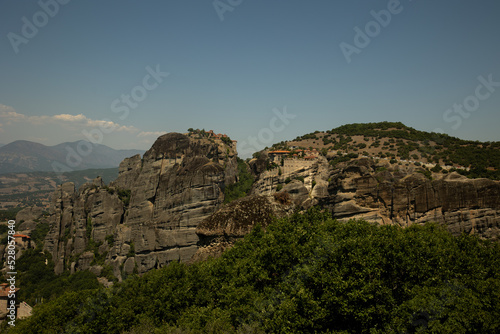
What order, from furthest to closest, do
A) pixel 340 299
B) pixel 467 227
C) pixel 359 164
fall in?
pixel 359 164
pixel 467 227
pixel 340 299

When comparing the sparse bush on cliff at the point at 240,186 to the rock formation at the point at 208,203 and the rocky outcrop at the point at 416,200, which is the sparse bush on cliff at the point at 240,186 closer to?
the rock formation at the point at 208,203

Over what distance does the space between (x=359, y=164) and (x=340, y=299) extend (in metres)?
31.1

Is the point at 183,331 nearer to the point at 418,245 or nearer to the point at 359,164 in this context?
the point at 418,245

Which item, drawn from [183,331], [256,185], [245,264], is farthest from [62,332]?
[256,185]

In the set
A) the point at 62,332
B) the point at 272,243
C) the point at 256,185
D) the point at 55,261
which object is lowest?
the point at 55,261

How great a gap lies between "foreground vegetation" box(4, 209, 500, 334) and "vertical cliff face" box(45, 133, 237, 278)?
40233mm

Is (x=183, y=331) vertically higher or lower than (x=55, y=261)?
higher

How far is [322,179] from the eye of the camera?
59000mm

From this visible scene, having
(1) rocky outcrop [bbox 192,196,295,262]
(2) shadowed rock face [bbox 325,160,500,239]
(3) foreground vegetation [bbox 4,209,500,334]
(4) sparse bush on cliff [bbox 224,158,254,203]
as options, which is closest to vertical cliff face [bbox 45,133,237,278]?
(4) sparse bush on cliff [bbox 224,158,254,203]

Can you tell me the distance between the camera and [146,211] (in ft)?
234

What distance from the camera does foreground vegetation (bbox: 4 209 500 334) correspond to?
42.3 ft

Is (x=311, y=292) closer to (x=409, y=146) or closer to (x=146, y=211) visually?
(x=146, y=211)

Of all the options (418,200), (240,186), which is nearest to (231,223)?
(418,200)

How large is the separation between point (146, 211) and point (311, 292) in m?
63.5
